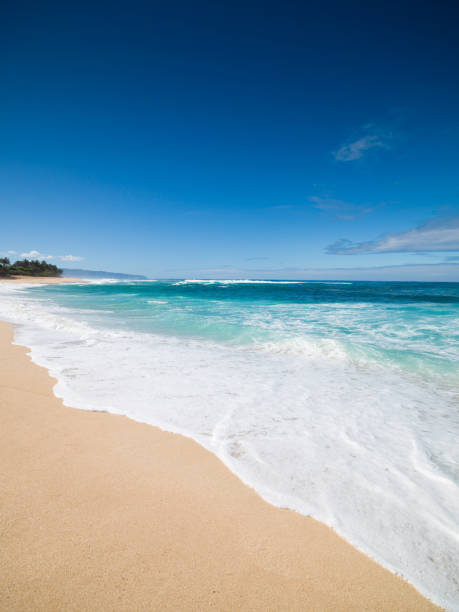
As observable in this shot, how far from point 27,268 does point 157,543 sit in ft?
303

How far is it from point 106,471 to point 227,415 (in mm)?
1521

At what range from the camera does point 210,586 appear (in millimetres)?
1447

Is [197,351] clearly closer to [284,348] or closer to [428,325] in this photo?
[284,348]

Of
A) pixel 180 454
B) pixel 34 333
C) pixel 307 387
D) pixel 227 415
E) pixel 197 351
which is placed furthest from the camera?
pixel 34 333

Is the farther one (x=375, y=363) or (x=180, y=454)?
(x=375, y=363)

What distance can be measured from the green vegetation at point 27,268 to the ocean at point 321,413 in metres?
74.1

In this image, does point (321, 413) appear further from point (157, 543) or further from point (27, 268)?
point (27, 268)

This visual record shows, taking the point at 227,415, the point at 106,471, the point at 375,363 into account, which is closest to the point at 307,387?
the point at 227,415

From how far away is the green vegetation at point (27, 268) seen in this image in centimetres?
6514

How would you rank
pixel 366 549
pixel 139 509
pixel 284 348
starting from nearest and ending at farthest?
pixel 366 549
pixel 139 509
pixel 284 348

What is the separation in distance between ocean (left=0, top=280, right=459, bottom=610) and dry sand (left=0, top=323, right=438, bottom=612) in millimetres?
208

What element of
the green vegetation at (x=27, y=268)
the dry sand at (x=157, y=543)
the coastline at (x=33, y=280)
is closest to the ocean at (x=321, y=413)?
the dry sand at (x=157, y=543)

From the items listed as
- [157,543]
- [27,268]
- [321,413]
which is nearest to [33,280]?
[27,268]

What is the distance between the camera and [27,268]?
7519 cm
